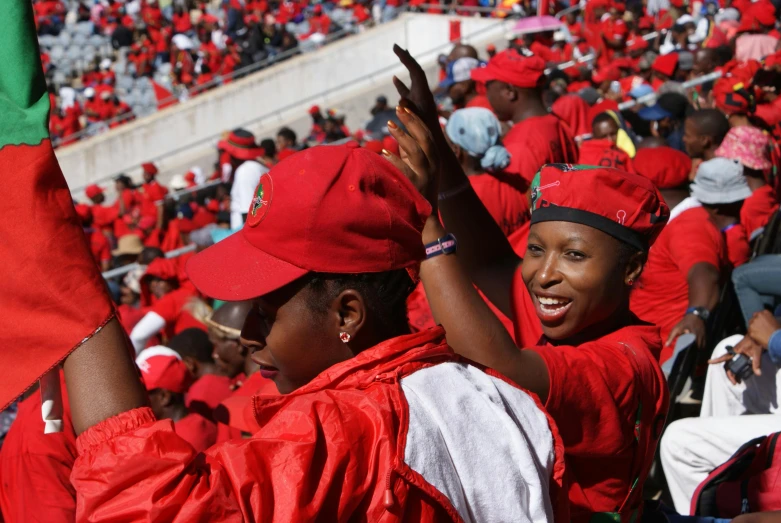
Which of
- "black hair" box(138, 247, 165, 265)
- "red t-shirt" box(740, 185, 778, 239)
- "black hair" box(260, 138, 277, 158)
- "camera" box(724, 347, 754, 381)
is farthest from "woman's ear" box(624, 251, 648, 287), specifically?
"black hair" box(260, 138, 277, 158)

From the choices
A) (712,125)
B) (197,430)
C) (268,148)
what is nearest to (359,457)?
(197,430)

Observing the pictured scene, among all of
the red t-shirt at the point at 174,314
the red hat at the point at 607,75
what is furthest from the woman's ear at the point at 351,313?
the red hat at the point at 607,75

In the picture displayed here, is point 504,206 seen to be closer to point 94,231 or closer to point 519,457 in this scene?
point 519,457

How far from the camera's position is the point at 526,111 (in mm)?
5227

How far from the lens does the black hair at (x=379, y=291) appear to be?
64.7 inches

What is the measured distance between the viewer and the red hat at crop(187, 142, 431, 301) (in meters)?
1.57

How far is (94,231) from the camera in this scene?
12.5m

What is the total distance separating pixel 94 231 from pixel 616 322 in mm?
11160

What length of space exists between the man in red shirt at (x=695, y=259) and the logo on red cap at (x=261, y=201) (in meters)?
3.07

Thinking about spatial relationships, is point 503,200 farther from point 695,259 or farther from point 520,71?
point 520,71

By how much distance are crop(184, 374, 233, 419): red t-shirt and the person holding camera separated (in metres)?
2.26

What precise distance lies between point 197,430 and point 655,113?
656cm

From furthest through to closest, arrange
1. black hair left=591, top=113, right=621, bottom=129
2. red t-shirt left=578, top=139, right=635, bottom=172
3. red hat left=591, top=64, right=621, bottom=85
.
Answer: red hat left=591, top=64, right=621, bottom=85
black hair left=591, top=113, right=621, bottom=129
red t-shirt left=578, top=139, right=635, bottom=172

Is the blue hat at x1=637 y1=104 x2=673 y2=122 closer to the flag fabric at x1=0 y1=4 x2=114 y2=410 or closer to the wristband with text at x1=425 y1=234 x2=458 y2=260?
the wristband with text at x1=425 y1=234 x2=458 y2=260
